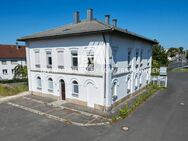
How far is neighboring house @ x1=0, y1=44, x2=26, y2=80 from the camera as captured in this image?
36.4m

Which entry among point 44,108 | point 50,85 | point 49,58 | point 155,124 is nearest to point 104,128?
point 155,124

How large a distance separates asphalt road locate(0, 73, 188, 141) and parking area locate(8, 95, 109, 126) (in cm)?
65

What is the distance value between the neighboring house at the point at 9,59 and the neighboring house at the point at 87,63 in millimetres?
23583

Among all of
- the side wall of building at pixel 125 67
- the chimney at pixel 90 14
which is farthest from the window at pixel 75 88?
the chimney at pixel 90 14

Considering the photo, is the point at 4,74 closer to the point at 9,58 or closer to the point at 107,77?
the point at 9,58

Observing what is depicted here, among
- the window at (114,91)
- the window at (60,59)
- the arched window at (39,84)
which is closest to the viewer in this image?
the window at (114,91)

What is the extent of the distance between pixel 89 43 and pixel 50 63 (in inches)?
240

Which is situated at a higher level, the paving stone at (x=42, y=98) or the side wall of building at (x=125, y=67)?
the side wall of building at (x=125, y=67)

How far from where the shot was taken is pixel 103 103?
12766mm

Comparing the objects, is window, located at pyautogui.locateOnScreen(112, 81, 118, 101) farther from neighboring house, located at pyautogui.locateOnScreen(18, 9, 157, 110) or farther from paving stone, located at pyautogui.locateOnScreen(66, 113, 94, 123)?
paving stone, located at pyautogui.locateOnScreen(66, 113, 94, 123)

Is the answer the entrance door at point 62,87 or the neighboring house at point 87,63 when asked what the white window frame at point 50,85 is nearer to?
the neighboring house at point 87,63

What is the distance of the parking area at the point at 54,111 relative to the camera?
36.3ft

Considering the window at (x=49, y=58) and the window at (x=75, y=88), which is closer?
the window at (x=75, y=88)

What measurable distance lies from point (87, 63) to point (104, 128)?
19.9 feet
